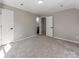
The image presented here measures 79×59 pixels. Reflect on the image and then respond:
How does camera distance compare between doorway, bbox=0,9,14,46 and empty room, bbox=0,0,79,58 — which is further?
doorway, bbox=0,9,14,46

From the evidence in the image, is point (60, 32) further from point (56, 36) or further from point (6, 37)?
point (6, 37)

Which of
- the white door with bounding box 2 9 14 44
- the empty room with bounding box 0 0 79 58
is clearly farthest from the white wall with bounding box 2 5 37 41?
the white door with bounding box 2 9 14 44

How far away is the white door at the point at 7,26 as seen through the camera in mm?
3893

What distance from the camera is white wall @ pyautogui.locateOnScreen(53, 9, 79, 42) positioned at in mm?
4543

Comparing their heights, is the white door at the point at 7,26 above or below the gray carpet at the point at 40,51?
above

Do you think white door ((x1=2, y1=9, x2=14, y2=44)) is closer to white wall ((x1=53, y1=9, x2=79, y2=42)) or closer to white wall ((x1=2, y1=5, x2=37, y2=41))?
white wall ((x1=2, y1=5, x2=37, y2=41))

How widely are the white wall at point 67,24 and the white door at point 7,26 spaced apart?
373 centimetres

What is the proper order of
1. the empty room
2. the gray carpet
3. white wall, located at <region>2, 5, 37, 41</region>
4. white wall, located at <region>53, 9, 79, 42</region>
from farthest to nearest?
1. white wall, located at <region>2, 5, 37, 41</region>
2. white wall, located at <region>53, 9, 79, 42</region>
3. the empty room
4. the gray carpet

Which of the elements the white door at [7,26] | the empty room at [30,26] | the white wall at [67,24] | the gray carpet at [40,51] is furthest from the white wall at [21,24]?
the white wall at [67,24]

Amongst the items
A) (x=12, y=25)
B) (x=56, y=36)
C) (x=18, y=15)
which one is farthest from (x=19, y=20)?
(x=56, y=36)

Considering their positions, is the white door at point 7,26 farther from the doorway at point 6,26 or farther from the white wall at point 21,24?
the white wall at point 21,24

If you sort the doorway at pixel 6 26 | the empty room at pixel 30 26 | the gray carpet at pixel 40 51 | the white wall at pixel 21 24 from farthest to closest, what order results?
the white wall at pixel 21 24 → the doorway at pixel 6 26 → the empty room at pixel 30 26 → the gray carpet at pixel 40 51

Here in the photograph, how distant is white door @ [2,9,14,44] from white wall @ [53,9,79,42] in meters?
3.73

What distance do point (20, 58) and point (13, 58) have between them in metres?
0.24
